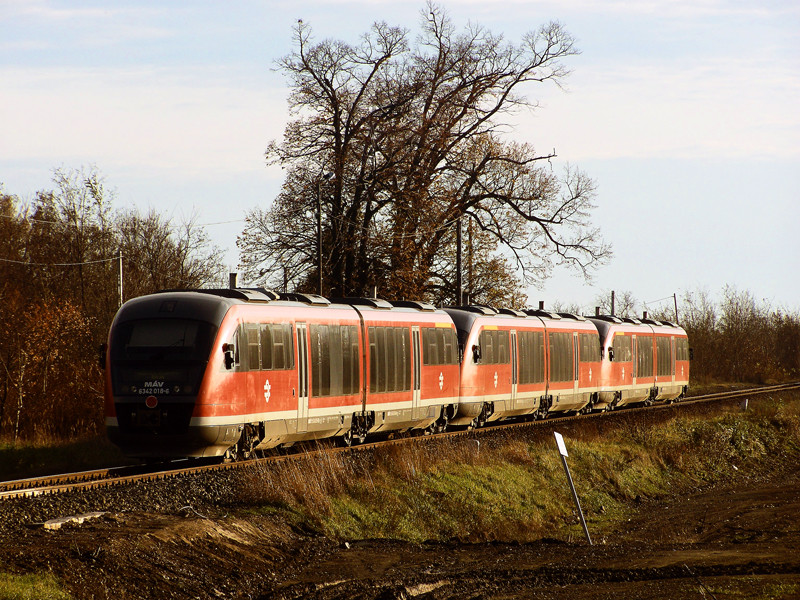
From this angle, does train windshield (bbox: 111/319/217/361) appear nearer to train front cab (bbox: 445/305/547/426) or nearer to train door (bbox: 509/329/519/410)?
train front cab (bbox: 445/305/547/426)

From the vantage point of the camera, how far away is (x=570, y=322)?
36.8 metres

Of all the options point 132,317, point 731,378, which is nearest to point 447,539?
point 132,317

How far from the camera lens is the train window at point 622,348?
40.4m

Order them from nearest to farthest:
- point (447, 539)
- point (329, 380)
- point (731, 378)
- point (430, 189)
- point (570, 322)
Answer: point (447, 539) → point (329, 380) → point (570, 322) → point (430, 189) → point (731, 378)

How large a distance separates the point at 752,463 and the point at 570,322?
7.30 metres

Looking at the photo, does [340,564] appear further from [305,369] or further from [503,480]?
[503,480]

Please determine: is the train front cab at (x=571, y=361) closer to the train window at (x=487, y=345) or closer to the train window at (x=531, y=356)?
the train window at (x=531, y=356)

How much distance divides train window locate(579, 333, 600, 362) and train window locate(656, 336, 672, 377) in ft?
25.0

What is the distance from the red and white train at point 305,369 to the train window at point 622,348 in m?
5.49

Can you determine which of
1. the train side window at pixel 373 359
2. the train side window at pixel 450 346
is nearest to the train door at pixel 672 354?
the train side window at pixel 450 346

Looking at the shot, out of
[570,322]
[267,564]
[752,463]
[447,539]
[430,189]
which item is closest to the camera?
[267,564]

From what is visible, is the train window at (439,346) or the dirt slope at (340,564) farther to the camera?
the train window at (439,346)

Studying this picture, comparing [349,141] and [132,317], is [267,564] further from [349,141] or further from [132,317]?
[349,141]

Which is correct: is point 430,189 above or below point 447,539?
above
